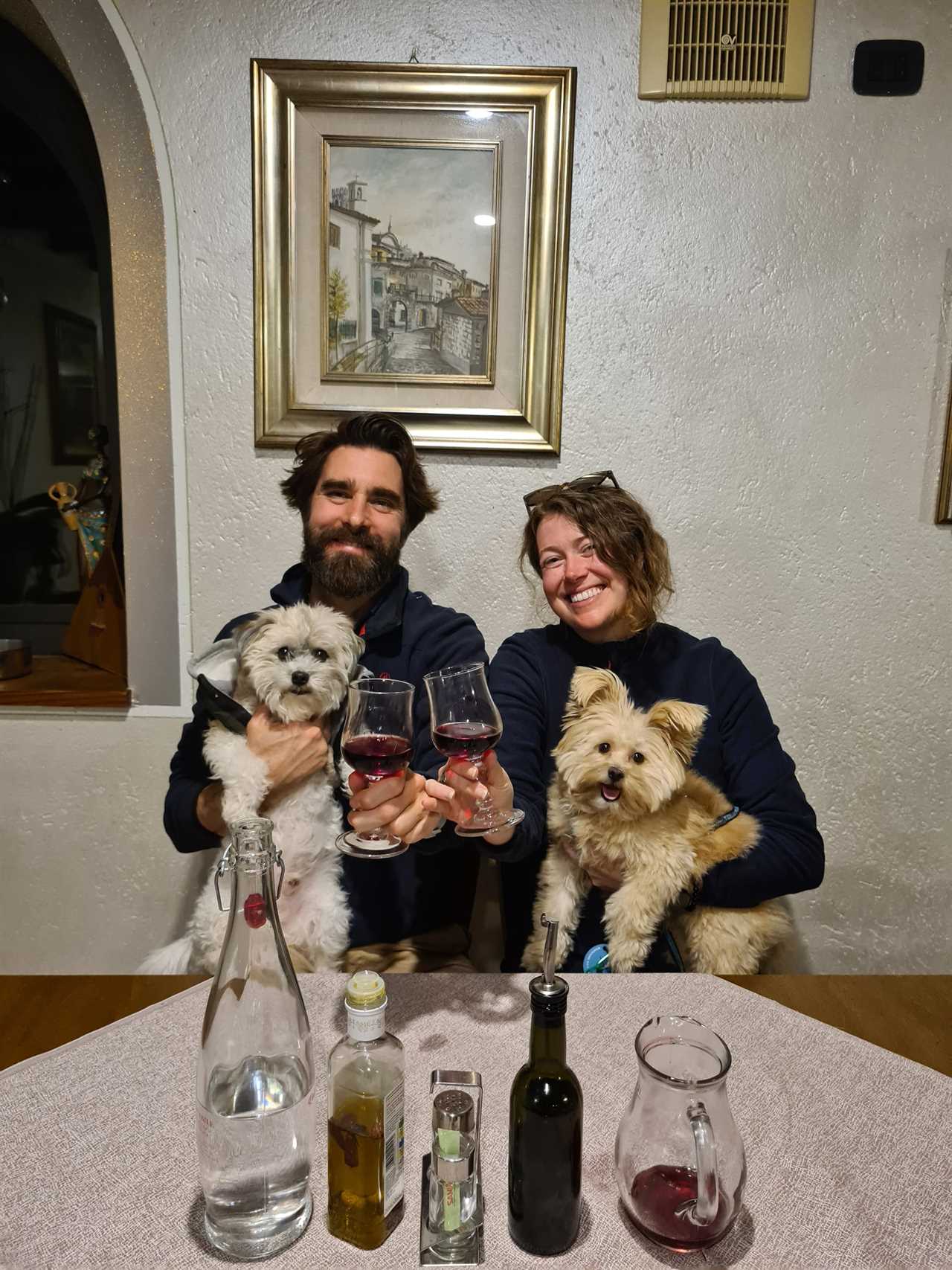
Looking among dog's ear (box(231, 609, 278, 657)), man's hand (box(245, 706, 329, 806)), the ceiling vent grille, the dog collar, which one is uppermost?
the ceiling vent grille

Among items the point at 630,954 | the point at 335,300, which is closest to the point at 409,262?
the point at 335,300

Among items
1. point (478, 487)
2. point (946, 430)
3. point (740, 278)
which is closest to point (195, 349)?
point (478, 487)

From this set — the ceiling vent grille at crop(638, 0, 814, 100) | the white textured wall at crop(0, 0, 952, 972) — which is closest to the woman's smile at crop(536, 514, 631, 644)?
the white textured wall at crop(0, 0, 952, 972)

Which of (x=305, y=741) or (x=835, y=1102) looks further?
(x=305, y=741)

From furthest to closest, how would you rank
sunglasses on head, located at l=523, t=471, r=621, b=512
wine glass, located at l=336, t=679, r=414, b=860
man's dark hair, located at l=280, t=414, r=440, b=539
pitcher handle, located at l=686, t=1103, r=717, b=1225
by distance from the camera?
man's dark hair, located at l=280, t=414, r=440, b=539, sunglasses on head, located at l=523, t=471, r=621, b=512, wine glass, located at l=336, t=679, r=414, b=860, pitcher handle, located at l=686, t=1103, r=717, b=1225

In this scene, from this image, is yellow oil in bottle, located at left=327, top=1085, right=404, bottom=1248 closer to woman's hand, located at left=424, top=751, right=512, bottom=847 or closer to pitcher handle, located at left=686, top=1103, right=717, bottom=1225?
pitcher handle, located at left=686, top=1103, right=717, bottom=1225

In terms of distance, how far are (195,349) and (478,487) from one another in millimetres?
766

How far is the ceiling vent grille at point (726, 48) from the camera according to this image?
187 centimetres

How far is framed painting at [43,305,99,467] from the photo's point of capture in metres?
2.42

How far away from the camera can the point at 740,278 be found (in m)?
1.99

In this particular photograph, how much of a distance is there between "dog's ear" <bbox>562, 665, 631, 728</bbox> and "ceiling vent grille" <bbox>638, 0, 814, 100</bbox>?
1.41m

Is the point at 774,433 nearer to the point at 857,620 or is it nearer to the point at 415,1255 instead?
the point at 857,620

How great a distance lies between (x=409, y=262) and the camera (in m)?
1.98

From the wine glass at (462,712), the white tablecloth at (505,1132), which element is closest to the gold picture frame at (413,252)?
the wine glass at (462,712)
